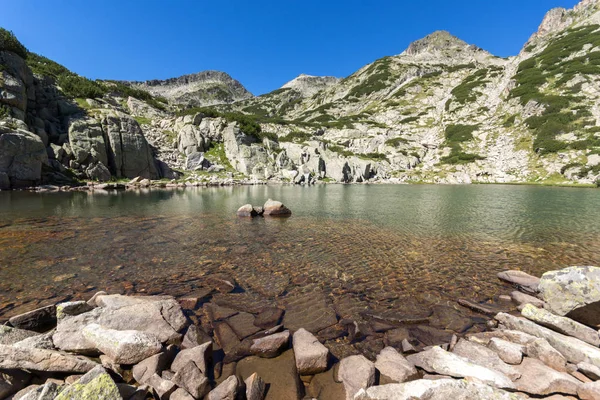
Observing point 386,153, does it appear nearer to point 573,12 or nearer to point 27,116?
point 27,116

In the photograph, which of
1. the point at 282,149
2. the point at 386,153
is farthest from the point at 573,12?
the point at 282,149

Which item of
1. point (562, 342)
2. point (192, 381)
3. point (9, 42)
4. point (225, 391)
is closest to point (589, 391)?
point (562, 342)

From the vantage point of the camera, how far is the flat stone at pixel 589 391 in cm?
490

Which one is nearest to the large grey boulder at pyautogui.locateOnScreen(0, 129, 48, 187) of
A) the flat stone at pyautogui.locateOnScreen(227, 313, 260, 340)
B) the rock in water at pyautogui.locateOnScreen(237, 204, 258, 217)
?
the rock in water at pyautogui.locateOnScreen(237, 204, 258, 217)

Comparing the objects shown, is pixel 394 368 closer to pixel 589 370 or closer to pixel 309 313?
pixel 309 313

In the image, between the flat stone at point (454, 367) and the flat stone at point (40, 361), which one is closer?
the flat stone at point (40, 361)

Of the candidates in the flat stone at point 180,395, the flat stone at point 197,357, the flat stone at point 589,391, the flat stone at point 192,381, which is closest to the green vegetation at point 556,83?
the flat stone at point 589,391

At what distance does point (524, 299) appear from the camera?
9531 millimetres

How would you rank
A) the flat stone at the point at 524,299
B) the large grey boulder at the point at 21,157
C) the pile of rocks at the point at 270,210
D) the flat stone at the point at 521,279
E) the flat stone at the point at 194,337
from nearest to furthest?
1. the flat stone at the point at 194,337
2. the flat stone at the point at 524,299
3. the flat stone at the point at 521,279
4. the pile of rocks at the point at 270,210
5. the large grey boulder at the point at 21,157

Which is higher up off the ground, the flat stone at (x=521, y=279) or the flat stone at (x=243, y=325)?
the flat stone at (x=521, y=279)

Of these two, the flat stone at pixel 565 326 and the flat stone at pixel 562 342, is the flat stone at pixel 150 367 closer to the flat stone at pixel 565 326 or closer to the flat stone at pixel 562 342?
the flat stone at pixel 562 342

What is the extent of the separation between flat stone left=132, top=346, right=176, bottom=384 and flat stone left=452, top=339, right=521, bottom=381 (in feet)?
23.4

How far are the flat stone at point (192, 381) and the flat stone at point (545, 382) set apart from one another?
6.44 metres

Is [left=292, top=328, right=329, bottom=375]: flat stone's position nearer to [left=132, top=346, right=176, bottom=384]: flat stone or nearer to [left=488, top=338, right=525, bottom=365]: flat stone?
[left=132, top=346, right=176, bottom=384]: flat stone
